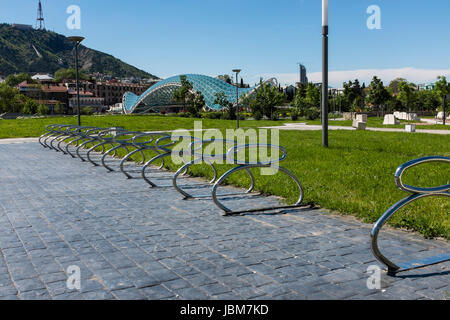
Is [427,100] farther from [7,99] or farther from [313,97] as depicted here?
[7,99]

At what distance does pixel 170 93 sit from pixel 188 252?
11466 cm

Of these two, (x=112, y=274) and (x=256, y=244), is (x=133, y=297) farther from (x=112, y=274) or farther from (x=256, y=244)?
(x=256, y=244)

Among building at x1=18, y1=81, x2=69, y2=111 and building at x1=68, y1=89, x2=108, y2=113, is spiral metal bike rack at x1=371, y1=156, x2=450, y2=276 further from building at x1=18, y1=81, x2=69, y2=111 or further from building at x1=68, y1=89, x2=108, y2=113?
building at x1=68, y1=89, x2=108, y2=113

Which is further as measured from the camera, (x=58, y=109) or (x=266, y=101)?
(x=58, y=109)

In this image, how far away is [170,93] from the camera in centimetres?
11700

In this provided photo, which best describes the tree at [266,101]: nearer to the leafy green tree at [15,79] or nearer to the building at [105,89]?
the leafy green tree at [15,79]

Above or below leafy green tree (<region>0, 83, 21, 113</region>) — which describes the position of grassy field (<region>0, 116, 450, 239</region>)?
below

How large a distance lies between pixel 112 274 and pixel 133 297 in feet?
1.80

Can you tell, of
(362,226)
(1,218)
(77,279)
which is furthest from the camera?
(1,218)

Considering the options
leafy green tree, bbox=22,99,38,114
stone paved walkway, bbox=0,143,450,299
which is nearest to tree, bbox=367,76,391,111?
stone paved walkway, bbox=0,143,450,299

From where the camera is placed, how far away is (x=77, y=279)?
3.70 metres

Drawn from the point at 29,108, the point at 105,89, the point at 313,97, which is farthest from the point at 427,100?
the point at 105,89

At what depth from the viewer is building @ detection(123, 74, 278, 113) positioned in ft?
309
